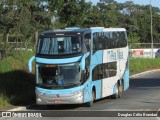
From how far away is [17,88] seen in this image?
2517 centimetres

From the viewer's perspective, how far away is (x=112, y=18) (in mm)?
91562

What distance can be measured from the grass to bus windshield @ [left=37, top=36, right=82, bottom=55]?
8.72ft

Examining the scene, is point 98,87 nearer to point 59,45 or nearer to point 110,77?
point 110,77

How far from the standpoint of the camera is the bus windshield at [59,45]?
2091 cm

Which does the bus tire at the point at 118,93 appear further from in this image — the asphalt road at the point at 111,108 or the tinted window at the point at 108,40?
the tinted window at the point at 108,40

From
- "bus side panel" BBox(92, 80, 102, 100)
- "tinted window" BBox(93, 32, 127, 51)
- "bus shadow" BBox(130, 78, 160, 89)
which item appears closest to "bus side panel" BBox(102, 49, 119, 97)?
"tinted window" BBox(93, 32, 127, 51)

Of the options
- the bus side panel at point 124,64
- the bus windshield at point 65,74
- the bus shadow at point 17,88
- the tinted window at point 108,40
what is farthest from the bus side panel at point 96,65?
the bus side panel at point 124,64

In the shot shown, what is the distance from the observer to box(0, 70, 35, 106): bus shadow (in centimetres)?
2245

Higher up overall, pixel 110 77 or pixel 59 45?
pixel 59 45

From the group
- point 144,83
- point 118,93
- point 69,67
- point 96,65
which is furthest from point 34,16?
point 69,67

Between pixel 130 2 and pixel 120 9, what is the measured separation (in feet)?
11.1

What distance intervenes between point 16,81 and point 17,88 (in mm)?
1045

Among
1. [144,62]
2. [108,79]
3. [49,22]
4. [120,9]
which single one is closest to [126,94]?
[108,79]

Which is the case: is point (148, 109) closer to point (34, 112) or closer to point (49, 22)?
point (34, 112)
